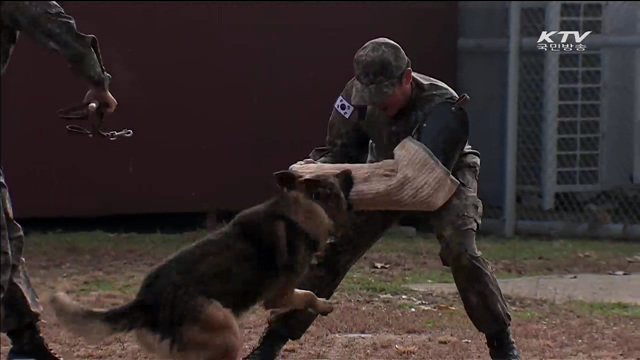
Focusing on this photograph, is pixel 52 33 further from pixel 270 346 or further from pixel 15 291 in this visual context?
pixel 270 346

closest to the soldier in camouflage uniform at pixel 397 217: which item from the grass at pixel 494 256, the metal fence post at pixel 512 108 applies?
the grass at pixel 494 256

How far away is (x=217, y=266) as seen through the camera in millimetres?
4938

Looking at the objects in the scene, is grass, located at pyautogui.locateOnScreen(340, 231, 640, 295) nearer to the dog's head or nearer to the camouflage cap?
the dog's head

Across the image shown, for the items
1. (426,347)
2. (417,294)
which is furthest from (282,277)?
(417,294)

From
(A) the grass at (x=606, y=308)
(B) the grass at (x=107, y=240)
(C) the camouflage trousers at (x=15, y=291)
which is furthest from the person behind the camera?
(B) the grass at (x=107, y=240)

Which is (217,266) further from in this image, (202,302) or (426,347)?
(426,347)

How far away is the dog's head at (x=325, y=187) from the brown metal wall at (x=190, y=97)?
5690 millimetres

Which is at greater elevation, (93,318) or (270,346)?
(93,318)

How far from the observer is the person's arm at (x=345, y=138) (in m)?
5.64

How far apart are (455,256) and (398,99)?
81 centimetres

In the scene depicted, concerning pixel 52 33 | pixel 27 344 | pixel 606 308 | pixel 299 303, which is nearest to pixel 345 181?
pixel 299 303

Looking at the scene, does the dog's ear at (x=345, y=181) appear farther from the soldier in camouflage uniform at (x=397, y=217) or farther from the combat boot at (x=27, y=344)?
the combat boot at (x=27, y=344)

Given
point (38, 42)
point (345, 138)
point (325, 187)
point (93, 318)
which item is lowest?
point (93, 318)

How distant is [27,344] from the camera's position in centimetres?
553
